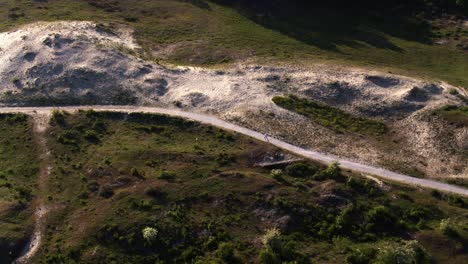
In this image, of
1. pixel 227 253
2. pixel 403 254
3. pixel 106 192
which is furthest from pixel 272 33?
pixel 403 254

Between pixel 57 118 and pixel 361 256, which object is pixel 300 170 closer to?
pixel 361 256

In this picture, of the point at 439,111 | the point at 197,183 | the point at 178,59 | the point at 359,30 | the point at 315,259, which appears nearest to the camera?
the point at 315,259

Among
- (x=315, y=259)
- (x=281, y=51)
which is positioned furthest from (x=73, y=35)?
(x=315, y=259)

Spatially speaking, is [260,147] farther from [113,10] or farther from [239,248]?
[113,10]

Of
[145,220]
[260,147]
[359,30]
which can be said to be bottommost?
[145,220]

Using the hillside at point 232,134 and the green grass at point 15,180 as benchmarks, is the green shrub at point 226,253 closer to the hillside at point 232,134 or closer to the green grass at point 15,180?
the hillside at point 232,134
